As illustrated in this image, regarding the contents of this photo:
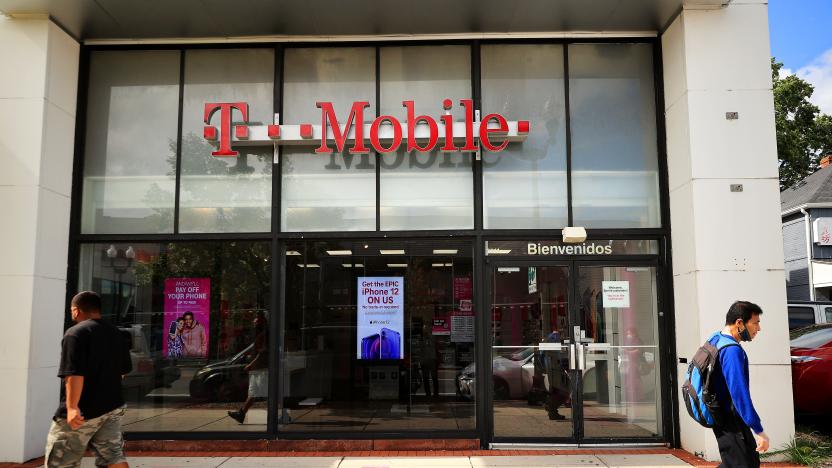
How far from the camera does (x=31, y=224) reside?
824 cm

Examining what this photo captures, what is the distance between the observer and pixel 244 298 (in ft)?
29.0

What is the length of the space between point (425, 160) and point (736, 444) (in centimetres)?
523

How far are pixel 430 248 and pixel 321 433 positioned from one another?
2718mm

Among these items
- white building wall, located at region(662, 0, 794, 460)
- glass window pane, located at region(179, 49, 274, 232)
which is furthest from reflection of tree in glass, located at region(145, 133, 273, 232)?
white building wall, located at region(662, 0, 794, 460)

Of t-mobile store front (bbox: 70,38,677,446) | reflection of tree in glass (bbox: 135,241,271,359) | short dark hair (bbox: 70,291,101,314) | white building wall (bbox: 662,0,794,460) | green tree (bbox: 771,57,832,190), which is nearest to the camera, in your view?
short dark hair (bbox: 70,291,101,314)

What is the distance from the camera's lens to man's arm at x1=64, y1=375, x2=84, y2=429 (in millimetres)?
5277

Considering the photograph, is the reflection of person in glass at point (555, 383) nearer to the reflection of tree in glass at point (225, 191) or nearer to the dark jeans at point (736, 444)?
the dark jeans at point (736, 444)

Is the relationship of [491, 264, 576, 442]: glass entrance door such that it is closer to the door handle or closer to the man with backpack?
the door handle

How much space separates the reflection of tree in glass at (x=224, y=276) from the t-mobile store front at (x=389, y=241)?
26 millimetres

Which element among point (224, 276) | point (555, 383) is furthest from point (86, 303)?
point (555, 383)

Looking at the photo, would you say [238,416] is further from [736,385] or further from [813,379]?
[813,379]

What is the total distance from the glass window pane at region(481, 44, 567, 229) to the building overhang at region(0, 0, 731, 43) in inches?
14.1

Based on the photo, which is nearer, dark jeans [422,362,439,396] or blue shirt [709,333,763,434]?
blue shirt [709,333,763,434]

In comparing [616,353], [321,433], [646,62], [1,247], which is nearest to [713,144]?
[646,62]
